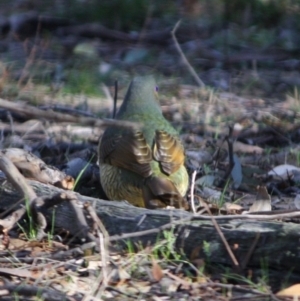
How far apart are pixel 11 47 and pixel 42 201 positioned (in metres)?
6.57

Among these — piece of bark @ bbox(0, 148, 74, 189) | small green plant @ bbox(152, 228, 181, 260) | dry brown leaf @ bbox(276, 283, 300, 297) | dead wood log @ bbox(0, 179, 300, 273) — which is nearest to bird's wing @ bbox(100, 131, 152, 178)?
piece of bark @ bbox(0, 148, 74, 189)

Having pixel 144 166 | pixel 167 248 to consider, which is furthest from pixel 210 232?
pixel 144 166

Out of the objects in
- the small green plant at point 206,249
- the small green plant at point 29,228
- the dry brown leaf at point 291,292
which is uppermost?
the small green plant at point 206,249

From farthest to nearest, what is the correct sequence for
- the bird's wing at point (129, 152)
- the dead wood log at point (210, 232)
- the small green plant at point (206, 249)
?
the bird's wing at point (129, 152) < the small green plant at point (206, 249) < the dead wood log at point (210, 232)

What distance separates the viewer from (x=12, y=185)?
14.6ft

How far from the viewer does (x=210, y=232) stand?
13.0 ft

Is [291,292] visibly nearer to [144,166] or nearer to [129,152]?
[144,166]

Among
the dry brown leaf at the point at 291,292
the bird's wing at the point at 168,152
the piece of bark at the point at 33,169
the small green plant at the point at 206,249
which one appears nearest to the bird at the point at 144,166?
the bird's wing at the point at 168,152

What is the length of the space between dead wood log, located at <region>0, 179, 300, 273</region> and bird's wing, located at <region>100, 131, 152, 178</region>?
0.88m

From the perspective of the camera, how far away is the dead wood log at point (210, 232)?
3809 mm

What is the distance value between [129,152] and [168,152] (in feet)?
0.76

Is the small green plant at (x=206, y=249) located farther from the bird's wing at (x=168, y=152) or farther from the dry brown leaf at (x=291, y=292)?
the bird's wing at (x=168, y=152)

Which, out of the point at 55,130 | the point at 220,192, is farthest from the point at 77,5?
the point at 220,192

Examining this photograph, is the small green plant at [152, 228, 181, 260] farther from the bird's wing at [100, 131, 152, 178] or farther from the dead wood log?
the bird's wing at [100, 131, 152, 178]
